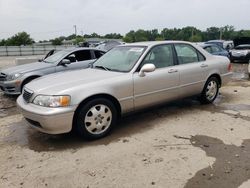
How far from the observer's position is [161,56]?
5.45 m

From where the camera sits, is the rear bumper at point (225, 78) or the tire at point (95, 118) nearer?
the tire at point (95, 118)

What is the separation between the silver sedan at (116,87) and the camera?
418 centimetres

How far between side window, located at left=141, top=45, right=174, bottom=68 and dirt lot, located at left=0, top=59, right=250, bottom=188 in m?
1.08

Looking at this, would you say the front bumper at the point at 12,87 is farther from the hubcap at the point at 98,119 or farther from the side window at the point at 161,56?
the side window at the point at 161,56

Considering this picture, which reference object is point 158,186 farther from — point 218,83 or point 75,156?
point 218,83

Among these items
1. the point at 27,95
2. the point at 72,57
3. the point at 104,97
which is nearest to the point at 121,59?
the point at 104,97

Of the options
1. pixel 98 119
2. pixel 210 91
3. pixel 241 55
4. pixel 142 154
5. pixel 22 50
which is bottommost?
pixel 142 154

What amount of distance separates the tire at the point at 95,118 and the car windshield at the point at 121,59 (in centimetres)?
84

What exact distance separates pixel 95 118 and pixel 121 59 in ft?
4.84

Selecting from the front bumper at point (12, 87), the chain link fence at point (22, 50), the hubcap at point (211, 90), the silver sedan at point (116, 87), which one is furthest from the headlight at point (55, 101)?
the chain link fence at point (22, 50)

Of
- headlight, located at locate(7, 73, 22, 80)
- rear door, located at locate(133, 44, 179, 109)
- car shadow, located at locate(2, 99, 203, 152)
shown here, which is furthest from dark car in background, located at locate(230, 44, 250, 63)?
headlight, located at locate(7, 73, 22, 80)

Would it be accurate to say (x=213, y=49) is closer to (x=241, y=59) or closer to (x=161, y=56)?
(x=241, y=59)

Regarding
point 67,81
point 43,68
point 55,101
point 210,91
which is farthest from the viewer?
point 43,68

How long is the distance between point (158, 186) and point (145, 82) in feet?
7.31
